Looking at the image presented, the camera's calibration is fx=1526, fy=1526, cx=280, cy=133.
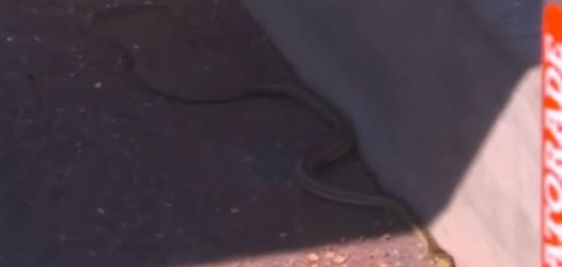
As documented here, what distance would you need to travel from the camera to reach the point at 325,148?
274 inches

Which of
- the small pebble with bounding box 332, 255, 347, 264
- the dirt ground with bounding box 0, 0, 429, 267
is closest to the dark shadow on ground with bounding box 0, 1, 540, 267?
the dirt ground with bounding box 0, 0, 429, 267

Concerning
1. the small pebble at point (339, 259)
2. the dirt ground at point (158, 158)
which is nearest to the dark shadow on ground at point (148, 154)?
the dirt ground at point (158, 158)

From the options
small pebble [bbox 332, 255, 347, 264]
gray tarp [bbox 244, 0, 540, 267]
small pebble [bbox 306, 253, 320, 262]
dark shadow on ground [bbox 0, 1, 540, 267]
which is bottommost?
dark shadow on ground [bbox 0, 1, 540, 267]

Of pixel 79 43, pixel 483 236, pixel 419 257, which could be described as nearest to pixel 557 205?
pixel 483 236

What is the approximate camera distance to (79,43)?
27.4 ft

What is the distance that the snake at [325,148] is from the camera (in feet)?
20.4

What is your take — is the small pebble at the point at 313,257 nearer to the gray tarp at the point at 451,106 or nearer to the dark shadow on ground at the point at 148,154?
the dark shadow on ground at the point at 148,154

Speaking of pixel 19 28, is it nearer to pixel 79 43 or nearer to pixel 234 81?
pixel 79 43

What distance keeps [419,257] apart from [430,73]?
0.73m

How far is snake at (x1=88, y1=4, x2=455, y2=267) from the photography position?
6.22 metres

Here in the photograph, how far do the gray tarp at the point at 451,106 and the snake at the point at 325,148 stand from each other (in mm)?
54

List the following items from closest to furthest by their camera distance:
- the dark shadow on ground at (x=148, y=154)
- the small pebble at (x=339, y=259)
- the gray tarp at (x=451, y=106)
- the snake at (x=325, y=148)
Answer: the gray tarp at (x=451, y=106) → the small pebble at (x=339, y=259) → the dark shadow on ground at (x=148, y=154) → the snake at (x=325, y=148)

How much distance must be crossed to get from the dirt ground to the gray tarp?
21 centimetres

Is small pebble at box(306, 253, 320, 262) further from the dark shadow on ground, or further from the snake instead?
the snake
